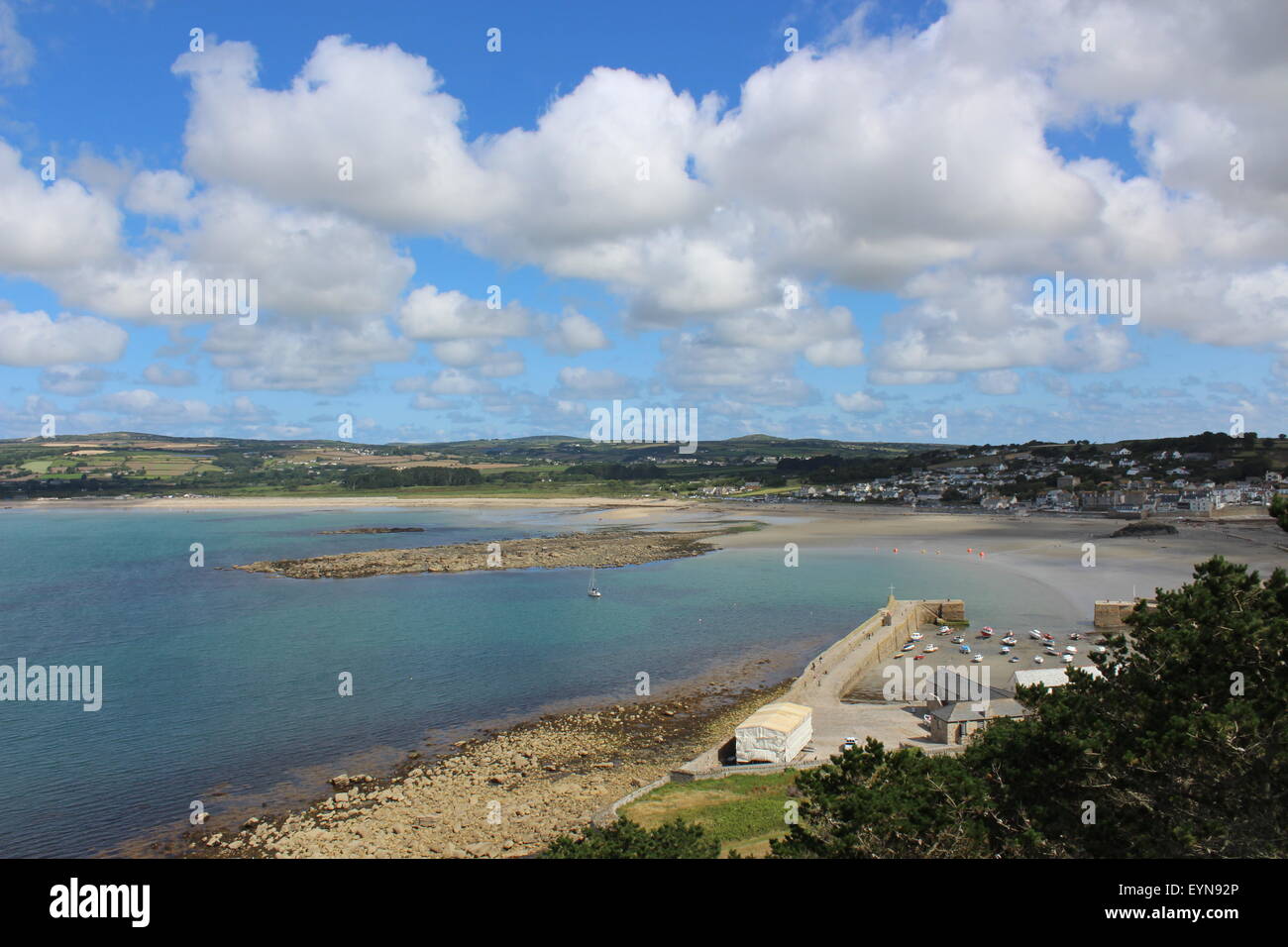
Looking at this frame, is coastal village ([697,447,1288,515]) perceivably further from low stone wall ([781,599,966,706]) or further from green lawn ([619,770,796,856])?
green lawn ([619,770,796,856])

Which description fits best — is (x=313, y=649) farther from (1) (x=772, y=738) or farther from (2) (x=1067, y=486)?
(2) (x=1067, y=486)

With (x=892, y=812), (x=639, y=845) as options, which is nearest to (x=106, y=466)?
(x=639, y=845)

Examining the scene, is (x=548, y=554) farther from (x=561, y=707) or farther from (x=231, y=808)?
(x=231, y=808)

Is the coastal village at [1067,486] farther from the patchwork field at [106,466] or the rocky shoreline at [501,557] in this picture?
Answer: the patchwork field at [106,466]

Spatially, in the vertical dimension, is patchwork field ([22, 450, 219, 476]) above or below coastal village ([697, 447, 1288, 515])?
above

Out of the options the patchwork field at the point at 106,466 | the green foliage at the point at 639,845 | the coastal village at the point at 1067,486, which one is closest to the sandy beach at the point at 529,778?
the green foliage at the point at 639,845

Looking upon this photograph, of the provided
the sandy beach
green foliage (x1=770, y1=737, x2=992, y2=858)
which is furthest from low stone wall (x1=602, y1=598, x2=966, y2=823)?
green foliage (x1=770, y1=737, x2=992, y2=858)
